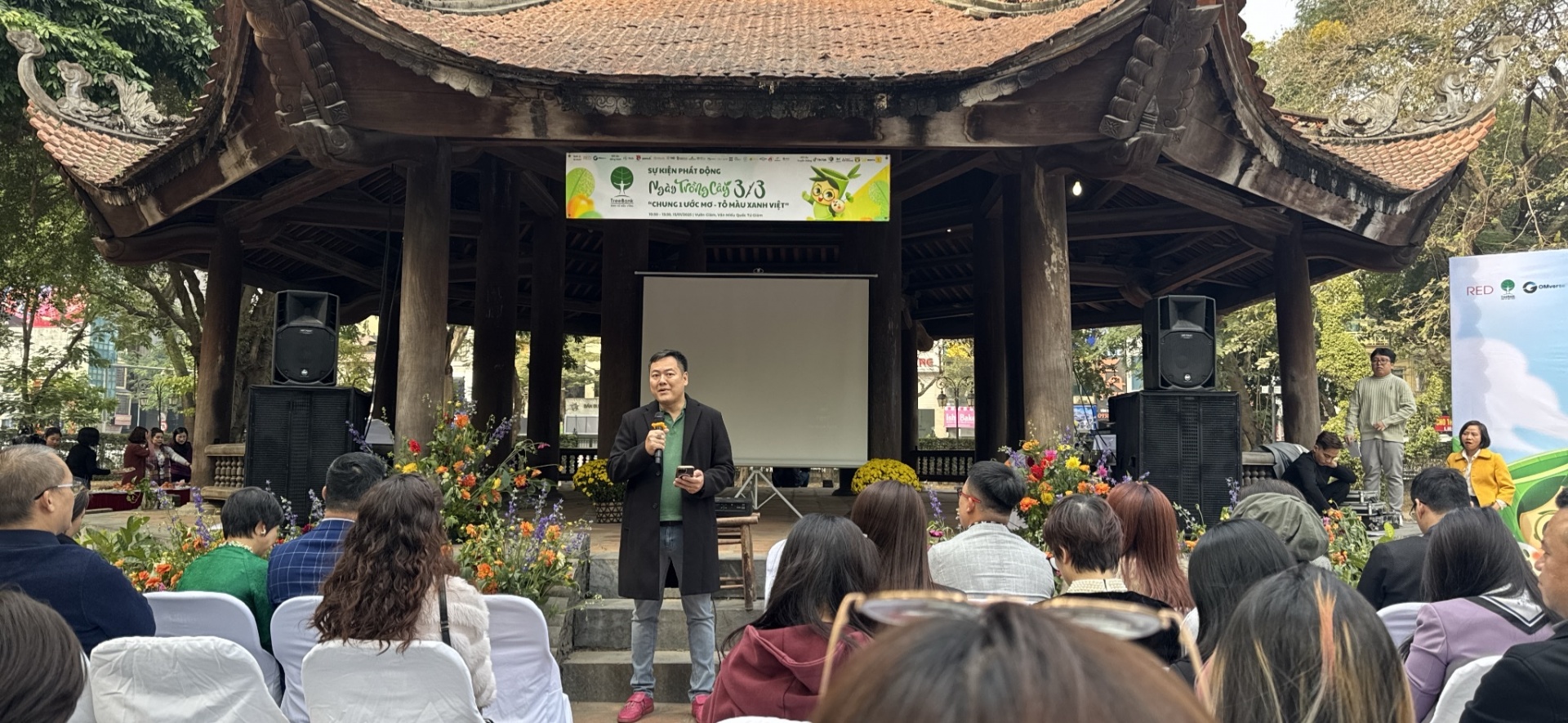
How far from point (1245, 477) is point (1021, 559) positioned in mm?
5502

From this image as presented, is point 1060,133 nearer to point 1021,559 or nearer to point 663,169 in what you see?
point 663,169

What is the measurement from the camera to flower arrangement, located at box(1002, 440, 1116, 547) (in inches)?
245

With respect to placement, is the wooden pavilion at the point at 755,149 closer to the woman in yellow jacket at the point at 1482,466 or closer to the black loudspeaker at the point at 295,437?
the black loudspeaker at the point at 295,437

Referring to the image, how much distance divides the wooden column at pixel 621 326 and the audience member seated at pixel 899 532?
7150 millimetres

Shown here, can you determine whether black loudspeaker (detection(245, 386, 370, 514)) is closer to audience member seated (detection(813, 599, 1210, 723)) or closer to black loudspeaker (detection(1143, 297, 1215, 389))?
black loudspeaker (detection(1143, 297, 1215, 389))

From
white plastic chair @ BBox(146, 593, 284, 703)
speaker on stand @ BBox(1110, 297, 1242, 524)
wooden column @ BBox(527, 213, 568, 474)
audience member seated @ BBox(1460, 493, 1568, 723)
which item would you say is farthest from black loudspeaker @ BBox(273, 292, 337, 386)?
audience member seated @ BBox(1460, 493, 1568, 723)

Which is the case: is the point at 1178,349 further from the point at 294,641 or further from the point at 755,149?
the point at 294,641

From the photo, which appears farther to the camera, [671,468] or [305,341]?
[305,341]

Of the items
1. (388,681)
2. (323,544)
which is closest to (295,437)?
(323,544)

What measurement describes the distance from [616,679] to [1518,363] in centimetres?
634

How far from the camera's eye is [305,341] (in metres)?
7.41

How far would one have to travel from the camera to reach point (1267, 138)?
7938 millimetres

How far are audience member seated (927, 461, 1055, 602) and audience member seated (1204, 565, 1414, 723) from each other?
1.69 m

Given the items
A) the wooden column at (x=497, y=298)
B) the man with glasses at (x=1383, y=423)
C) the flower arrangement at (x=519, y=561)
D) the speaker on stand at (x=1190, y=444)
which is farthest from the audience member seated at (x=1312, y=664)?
the wooden column at (x=497, y=298)
